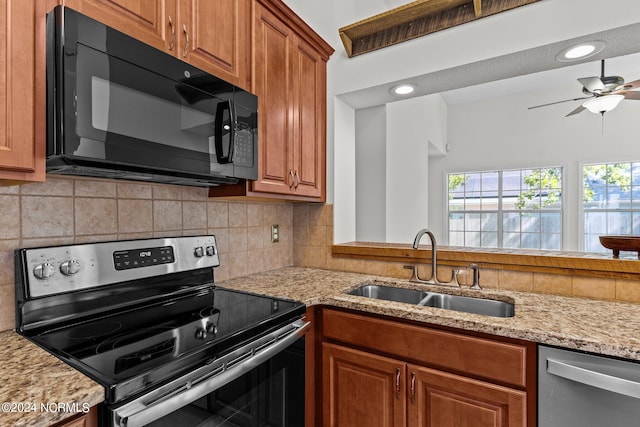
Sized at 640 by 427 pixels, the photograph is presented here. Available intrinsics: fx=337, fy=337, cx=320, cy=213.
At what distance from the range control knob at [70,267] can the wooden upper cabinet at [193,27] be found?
79cm

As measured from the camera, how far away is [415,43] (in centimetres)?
183

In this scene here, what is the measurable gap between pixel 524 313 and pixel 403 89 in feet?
4.53

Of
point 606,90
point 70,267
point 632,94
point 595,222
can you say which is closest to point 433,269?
point 70,267

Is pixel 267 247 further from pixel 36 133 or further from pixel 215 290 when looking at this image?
pixel 36 133

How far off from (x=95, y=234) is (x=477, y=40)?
1.91 metres

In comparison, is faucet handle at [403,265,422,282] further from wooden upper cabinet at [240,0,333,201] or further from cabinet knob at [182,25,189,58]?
cabinet knob at [182,25,189,58]

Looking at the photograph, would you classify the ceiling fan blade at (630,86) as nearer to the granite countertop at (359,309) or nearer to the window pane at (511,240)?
the granite countertop at (359,309)

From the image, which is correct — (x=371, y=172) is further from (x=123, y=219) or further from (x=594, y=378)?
(x=594, y=378)

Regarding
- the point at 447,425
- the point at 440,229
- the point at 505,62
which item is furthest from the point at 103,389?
the point at 440,229

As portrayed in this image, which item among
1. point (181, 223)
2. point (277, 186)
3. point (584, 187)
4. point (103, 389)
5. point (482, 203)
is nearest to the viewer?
point (103, 389)

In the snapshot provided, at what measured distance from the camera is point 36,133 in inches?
35.2

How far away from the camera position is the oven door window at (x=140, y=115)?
93 centimetres

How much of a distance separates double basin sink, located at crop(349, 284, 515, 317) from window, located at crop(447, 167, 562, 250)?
4439 millimetres

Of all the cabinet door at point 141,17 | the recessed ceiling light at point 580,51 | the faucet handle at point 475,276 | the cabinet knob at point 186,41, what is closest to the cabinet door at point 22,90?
the cabinet door at point 141,17
